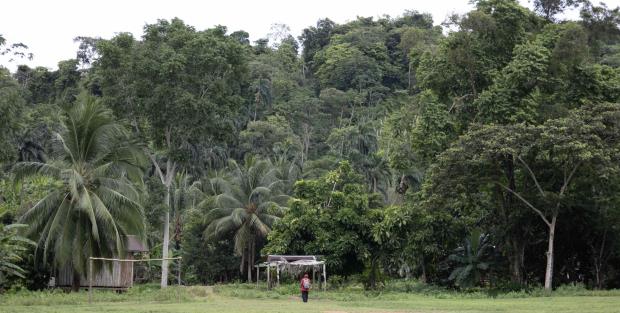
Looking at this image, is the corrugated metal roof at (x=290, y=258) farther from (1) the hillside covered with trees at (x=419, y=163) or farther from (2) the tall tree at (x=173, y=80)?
(2) the tall tree at (x=173, y=80)

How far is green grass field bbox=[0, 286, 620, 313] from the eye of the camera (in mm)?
22125

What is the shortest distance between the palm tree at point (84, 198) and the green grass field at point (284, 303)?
251cm

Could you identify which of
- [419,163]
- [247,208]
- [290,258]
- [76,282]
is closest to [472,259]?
[419,163]

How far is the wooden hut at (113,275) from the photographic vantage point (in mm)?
35344

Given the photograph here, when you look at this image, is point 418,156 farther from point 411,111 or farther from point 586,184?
point 586,184

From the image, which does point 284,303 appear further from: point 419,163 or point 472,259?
point 419,163

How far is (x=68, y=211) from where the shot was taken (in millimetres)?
30719

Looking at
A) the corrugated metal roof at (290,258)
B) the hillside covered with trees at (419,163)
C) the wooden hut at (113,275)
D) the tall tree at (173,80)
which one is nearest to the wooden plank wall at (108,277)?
the wooden hut at (113,275)

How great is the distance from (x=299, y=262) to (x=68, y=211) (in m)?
10.5

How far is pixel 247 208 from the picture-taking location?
47750mm

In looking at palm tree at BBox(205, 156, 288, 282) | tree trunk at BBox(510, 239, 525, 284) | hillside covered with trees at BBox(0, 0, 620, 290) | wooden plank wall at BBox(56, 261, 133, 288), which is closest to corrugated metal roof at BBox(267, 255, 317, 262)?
hillside covered with trees at BBox(0, 0, 620, 290)

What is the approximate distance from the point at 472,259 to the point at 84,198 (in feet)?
60.3

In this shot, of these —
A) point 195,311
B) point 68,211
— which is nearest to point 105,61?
point 68,211

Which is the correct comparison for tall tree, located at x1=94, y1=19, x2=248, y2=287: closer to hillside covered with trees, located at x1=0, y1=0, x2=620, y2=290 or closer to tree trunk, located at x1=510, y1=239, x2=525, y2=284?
hillside covered with trees, located at x1=0, y1=0, x2=620, y2=290
